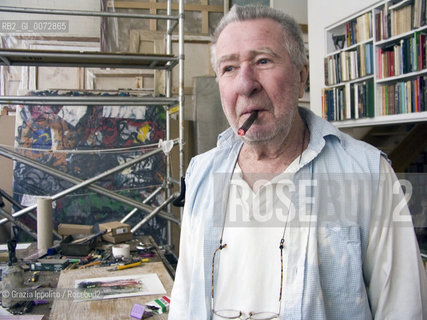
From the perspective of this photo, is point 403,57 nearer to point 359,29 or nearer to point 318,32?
point 359,29

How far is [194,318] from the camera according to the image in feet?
3.77

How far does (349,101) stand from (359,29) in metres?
0.69

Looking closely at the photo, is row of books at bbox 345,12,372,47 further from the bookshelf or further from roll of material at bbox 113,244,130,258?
roll of material at bbox 113,244,130,258

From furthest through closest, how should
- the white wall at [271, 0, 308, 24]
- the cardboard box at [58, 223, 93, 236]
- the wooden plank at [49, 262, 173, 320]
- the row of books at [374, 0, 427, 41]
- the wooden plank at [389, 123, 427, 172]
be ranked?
the white wall at [271, 0, 308, 24] < the wooden plank at [389, 123, 427, 172] < the row of books at [374, 0, 427, 41] < the cardboard box at [58, 223, 93, 236] < the wooden plank at [49, 262, 173, 320]

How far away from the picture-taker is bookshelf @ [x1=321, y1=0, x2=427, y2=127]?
315 centimetres

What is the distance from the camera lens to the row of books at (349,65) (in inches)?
144

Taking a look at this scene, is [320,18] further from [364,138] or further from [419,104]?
[419,104]

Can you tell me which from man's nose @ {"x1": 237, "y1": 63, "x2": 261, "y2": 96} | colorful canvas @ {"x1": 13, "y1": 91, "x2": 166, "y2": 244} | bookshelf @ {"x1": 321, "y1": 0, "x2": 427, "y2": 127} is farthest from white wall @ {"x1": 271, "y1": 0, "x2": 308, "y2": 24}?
man's nose @ {"x1": 237, "y1": 63, "x2": 261, "y2": 96}

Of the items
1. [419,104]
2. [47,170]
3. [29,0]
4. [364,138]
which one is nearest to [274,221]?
[47,170]

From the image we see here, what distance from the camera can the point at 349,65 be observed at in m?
3.94

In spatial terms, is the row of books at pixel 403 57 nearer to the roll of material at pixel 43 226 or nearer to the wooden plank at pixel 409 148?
the wooden plank at pixel 409 148

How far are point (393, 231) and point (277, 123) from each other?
0.42 metres

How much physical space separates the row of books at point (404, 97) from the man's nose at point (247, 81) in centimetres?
253

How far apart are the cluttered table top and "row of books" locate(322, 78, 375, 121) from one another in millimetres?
2487
